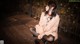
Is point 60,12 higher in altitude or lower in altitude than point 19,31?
higher

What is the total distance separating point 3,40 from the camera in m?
1.88

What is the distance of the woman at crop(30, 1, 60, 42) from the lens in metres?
1.92

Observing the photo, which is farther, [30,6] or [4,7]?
[30,6]

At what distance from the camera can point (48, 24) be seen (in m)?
1.95

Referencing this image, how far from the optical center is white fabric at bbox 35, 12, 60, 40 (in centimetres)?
193

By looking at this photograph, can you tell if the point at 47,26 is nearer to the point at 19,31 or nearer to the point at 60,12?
the point at 60,12

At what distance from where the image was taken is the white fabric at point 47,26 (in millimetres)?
1935

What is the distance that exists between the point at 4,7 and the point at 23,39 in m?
0.47

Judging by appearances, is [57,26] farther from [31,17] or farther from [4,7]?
[4,7]

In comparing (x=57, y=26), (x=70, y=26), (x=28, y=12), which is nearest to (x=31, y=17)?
(x=28, y=12)

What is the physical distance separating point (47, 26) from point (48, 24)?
1.3 inches

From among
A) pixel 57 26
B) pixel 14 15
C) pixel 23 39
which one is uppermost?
pixel 14 15

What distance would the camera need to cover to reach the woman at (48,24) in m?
1.92

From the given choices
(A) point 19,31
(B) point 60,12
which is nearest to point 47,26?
(B) point 60,12
